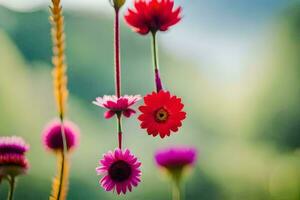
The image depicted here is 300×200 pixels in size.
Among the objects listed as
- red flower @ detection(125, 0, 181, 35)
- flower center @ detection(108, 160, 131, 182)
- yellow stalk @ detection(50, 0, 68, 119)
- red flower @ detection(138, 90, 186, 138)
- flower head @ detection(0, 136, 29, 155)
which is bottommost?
flower center @ detection(108, 160, 131, 182)

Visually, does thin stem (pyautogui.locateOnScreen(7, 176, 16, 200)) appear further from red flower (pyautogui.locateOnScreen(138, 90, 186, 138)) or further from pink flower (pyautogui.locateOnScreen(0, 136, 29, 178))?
red flower (pyautogui.locateOnScreen(138, 90, 186, 138))

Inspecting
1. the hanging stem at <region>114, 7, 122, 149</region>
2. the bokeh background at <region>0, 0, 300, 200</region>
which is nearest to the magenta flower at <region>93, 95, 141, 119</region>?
the hanging stem at <region>114, 7, 122, 149</region>

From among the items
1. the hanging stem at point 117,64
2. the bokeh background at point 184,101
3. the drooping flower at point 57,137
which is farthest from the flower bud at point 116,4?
the bokeh background at point 184,101

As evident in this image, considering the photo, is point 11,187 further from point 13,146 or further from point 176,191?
point 176,191

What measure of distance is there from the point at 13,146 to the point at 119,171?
9 cm

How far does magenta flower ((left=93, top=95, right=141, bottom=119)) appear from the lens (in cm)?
55

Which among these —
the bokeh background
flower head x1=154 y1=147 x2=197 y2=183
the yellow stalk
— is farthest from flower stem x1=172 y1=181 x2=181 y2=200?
the bokeh background

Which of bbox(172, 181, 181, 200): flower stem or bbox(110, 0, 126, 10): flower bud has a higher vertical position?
bbox(110, 0, 126, 10): flower bud

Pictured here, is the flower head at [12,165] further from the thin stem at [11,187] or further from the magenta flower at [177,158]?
the magenta flower at [177,158]

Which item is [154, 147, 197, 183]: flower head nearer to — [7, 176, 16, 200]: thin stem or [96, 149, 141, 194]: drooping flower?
[96, 149, 141, 194]: drooping flower

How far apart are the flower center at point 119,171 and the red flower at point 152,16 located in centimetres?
12

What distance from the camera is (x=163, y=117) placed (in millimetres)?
567

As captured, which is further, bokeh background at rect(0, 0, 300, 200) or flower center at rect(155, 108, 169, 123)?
bokeh background at rect(0, 0, 300, 200)

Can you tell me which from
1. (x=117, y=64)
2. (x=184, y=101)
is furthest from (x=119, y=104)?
(x=184, y=101)
